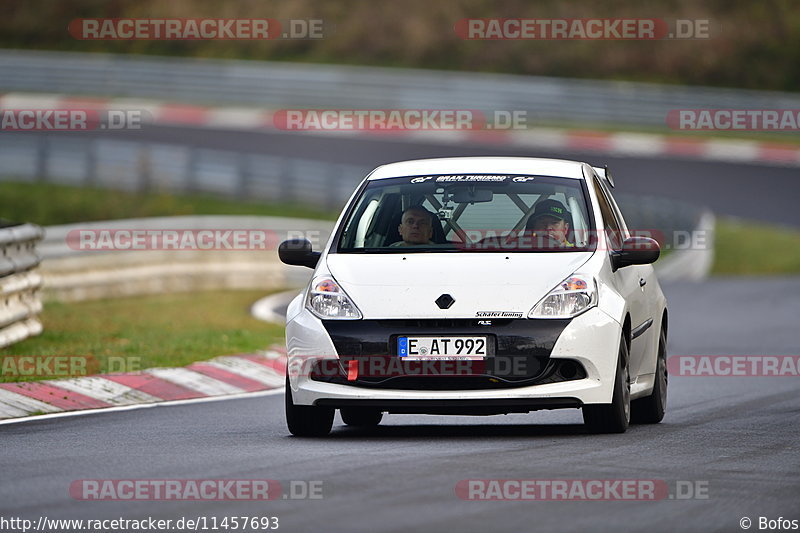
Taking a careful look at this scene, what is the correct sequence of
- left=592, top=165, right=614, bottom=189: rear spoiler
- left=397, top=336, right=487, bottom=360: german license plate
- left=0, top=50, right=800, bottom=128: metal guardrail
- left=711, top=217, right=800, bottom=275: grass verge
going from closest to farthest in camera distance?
left=397, top=336, right=487, bottom=360: german license plate → left=592, top=165, right=614, bottom=189: rear spoiler → left=711, top=217, right=800, bottom=275: grass verge → left=0, top=50, right=800, bottom=128: metal guardrail

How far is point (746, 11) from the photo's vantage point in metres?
55.2

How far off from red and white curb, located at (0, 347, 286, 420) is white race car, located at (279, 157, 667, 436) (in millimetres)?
2378

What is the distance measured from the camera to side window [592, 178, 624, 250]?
10478mm

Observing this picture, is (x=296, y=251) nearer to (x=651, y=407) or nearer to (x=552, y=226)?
(x=552, y=226)

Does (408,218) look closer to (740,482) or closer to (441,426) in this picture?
(441,426)

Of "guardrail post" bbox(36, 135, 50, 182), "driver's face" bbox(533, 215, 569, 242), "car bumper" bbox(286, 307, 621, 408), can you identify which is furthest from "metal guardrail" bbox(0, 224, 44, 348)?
"guardrail post" bbox(36, 135, 50, 182)

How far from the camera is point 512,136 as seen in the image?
3988 cm

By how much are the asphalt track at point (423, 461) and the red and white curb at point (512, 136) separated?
81.0ft

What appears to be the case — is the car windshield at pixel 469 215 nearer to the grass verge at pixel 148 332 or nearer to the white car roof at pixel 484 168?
the white car roof at pixel 484 168

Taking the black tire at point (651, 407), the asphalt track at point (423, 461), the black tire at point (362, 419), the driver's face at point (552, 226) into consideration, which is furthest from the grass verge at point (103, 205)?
the driver's face at point (552, 226)

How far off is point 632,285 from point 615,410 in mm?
1019

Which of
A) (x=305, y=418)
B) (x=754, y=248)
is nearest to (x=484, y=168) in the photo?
(x=305, y=418)

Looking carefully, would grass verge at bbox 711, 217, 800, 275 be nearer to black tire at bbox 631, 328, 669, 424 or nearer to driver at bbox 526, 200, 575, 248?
black tire at bbox 631, 328, 669, 424

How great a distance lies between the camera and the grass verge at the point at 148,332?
46.3 feet
